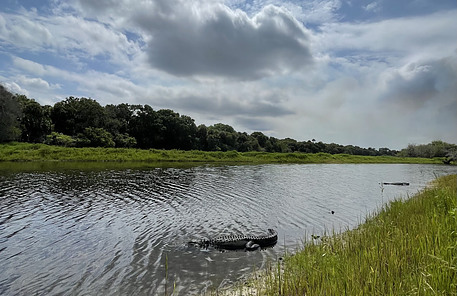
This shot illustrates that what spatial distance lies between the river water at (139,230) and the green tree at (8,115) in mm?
30241

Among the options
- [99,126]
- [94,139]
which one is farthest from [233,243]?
[99,126]

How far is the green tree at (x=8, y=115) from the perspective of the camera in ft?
137

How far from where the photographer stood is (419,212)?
9000 mm

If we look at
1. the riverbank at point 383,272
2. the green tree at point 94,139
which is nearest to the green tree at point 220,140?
the green tree at point 94,139

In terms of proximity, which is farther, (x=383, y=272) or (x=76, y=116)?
(x=76, y=116)

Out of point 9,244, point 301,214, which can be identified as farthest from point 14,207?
point 301,214

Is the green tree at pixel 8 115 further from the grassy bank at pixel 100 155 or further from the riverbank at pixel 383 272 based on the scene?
the riverbank at pixel 383 272

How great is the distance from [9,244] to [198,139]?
211 ft

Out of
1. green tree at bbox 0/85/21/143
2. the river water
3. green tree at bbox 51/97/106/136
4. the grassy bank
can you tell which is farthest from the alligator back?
green tree at bbox 51/97/106/136

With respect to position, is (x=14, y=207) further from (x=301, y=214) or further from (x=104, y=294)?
(x=301, y=214)

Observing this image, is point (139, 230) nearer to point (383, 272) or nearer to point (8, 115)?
point (383, 272)

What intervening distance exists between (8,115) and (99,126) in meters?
16.6

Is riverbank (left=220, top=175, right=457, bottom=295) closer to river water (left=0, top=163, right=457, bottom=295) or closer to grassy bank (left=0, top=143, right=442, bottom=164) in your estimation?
river water (left=0, top=163, right=457, bottom=295)

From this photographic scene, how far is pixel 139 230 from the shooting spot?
31.1 ft
